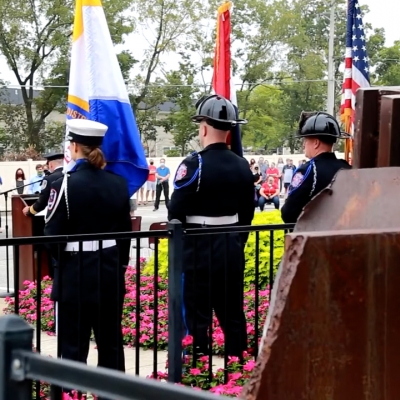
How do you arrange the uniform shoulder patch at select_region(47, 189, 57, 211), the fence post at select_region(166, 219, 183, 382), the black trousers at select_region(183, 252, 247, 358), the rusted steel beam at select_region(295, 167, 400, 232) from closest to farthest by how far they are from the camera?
the rusted steel beam at select_region(295, 167, 400, 232)
the fence post at select_region(166, 219, 183, 382)
the uniform shoulder patch at select_region(47, 189, 57, 211)
the black trousers at select_region(183, 252, 247, 358)

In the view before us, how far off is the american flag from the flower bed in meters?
3.03

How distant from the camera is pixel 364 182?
7.63ft

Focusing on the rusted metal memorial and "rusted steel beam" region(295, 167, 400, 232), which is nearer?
the rusted metal memorial

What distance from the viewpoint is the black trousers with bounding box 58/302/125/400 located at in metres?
4.25

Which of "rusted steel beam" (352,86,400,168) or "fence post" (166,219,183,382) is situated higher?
"rusted steel beam" (352,86,400,168)

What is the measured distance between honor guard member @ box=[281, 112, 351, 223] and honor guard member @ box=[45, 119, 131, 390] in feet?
4.59

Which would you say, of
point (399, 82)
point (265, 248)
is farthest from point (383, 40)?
point (265, 248)

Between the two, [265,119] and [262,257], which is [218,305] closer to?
[262,257]

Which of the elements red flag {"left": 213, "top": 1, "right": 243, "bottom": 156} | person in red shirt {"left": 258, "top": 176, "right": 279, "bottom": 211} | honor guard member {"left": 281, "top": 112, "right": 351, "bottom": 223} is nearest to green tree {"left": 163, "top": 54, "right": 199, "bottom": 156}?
person in red shirt {"left": 258, "top": 176, "right": 279, "bottom": 211}

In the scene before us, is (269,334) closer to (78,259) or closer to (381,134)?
(381,134)

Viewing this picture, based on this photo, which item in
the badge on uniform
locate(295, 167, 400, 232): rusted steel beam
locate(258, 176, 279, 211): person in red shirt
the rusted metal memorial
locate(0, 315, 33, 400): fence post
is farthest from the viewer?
locate(258, 176, 279, 211): person in red shirt

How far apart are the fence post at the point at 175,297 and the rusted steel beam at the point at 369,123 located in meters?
1.42

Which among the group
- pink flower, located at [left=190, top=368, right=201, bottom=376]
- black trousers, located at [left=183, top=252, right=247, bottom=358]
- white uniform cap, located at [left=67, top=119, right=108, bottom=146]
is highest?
white uniform cap, located at [left=67, top=119, right=108, bottom=146]

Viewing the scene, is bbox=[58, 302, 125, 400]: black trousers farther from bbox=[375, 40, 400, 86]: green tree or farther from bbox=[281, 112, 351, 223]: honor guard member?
bbox=[375, 40, 400, 86]: green tree
